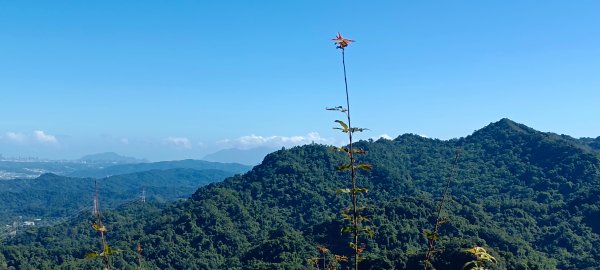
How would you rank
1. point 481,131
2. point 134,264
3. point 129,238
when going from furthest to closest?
point 481,131, point 129,238, point 134,264

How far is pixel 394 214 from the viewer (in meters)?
59.7

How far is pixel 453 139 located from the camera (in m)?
127

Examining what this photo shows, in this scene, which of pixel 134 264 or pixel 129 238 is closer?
pixel 134 264

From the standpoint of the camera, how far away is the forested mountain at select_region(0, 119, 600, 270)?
5344 centimetres

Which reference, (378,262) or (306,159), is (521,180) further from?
(378,262)

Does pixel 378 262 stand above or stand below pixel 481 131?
below

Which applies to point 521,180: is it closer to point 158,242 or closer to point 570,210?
point 570,210

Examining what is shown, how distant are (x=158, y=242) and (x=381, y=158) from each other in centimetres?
5649

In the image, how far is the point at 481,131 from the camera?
392 feet

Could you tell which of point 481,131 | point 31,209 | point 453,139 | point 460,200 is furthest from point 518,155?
point 31,209

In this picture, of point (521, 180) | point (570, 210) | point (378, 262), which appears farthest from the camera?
point (521, 180)

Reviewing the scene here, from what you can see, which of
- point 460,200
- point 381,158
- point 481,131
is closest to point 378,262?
point 460,200

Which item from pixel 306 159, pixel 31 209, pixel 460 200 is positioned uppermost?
pixel 306 159

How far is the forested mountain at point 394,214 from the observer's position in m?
53.4
